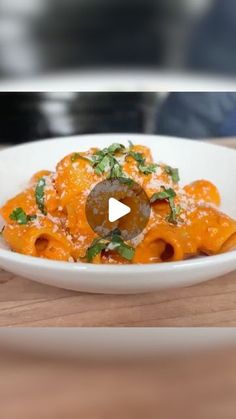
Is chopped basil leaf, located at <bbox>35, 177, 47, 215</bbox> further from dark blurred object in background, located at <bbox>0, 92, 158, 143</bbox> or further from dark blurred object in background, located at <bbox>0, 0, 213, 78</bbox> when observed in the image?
dark blurred object in background, located at <bbox>0, 92, 158, 143</bbox>

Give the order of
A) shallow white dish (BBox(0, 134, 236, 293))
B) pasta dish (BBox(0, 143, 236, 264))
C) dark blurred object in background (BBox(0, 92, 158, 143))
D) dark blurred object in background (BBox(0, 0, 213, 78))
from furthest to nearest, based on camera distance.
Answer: dark blurred object in background (BBox(0, 92, 158, 143)) → dark blurred object in background (BBox(0, 0, 213, 78)) → pasta dish (BBox(0, 143, 236, 264)) → shallow white dish (BBox(0, 134, 236, 293))

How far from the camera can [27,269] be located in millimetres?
634

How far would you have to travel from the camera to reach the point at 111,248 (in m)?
0.71

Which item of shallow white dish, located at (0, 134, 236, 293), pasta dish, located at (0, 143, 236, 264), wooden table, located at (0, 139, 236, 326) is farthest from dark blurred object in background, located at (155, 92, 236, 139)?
wooden table, located at (0, 139, 236, 326)

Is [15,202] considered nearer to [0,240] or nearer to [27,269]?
[0,240]

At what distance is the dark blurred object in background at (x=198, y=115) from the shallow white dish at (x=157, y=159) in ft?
2.47

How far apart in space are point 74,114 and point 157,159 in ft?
2.77

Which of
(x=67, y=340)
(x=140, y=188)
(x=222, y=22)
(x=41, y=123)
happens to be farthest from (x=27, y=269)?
(x=41, y=123)

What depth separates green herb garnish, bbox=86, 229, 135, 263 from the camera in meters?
0.70

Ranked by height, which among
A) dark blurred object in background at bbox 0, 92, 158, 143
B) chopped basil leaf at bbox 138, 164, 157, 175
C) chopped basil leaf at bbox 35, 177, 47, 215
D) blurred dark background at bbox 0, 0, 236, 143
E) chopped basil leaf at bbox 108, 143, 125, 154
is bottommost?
dark blurred object in background at bbox 0, 92, 158, 143

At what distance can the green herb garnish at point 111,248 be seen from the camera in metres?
0.70

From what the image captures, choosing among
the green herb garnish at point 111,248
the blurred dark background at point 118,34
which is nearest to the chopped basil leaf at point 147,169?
the green herb garnish at point 111,248

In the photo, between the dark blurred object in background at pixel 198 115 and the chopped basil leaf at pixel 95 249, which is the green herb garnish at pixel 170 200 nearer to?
the chopped basil leaf at pixel 95 249
